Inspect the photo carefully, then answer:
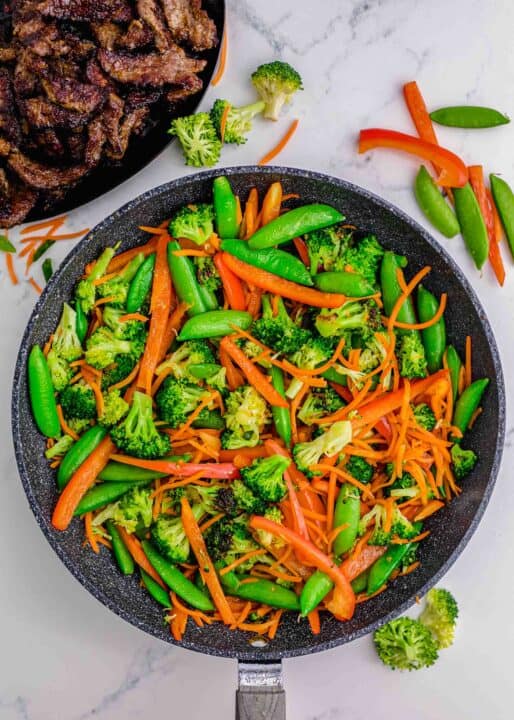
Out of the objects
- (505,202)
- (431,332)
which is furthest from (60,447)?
(505,202)

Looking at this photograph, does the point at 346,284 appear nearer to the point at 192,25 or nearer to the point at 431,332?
the point at 431,332

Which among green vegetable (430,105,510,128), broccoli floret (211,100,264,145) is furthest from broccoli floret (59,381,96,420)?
green vegetable (430,105,510,128)

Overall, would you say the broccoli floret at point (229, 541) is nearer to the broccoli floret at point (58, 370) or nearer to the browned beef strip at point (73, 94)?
the broccoli floret at point (58, 370)

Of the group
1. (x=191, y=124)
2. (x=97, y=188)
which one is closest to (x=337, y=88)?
(x=191, y=124)

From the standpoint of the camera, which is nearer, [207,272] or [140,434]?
[140,434]

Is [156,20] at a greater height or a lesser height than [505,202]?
greater

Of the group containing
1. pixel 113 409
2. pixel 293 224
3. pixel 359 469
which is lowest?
pixel 359 469

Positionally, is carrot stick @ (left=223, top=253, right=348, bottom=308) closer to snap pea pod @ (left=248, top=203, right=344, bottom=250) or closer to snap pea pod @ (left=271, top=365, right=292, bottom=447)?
snap pea pod @ (left=248, top=203, right=344, bottom=250)
